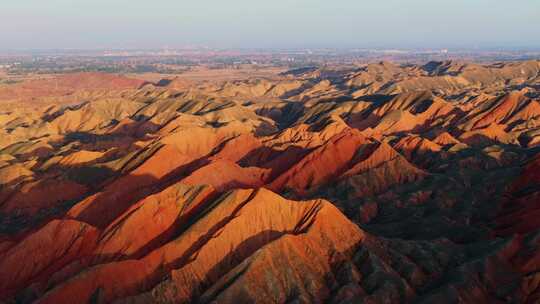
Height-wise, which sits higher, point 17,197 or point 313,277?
point 313,277

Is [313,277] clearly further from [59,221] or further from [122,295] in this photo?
[59,221]

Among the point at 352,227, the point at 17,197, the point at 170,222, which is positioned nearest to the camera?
the point at 352,227

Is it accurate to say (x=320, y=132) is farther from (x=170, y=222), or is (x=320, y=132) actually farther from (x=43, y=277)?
(x=43, y=277)

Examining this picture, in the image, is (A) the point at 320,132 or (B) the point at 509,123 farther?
(B) the point at 509,123

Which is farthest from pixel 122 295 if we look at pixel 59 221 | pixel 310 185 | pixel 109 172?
pixel 109 172

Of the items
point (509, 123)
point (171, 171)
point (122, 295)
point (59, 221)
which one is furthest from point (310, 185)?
point (509, 123)

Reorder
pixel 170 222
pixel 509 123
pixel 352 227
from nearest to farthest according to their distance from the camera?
1. pixel 352 227
2. pixel 170 222
3. pixel 509 123
